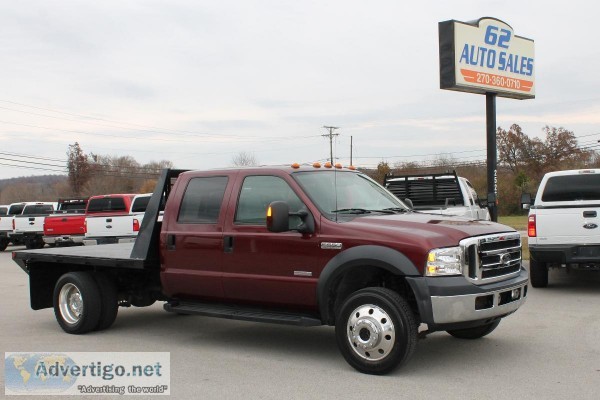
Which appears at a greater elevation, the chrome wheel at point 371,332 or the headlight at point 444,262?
the headlight at point 444,262

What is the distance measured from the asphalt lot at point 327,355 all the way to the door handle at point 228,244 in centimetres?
107

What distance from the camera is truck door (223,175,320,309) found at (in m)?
6.50

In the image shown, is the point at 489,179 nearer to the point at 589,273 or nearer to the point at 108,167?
the point at 589,273

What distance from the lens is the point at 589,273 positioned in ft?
44.5

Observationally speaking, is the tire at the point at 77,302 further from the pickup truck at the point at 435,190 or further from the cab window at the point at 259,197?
the pickup truck at the point at 435,190

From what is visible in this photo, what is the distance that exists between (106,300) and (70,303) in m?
0.52

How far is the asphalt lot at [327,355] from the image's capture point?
556 cm

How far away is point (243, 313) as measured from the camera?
22.6ft

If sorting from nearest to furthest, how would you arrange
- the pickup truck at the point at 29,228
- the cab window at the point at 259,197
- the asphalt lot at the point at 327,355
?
the asphalt lot at the point at 327,355
the cab window at the point at 259,197
the pickup truck at the point at 29,228

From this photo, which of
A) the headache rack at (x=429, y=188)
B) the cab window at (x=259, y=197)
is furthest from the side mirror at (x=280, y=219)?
the headache rack at (x=429, y=188)

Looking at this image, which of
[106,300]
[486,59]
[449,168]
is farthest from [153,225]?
[449,168]

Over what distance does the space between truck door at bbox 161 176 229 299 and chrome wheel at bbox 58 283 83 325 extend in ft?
4.40

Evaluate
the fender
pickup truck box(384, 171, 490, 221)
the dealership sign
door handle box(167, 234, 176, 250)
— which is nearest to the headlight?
the fender

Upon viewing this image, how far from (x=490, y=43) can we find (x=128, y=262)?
55.4ft
